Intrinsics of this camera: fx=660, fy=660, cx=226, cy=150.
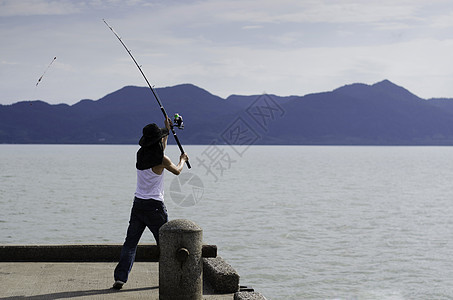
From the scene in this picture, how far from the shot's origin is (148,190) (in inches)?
278

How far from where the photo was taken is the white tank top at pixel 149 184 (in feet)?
22.9

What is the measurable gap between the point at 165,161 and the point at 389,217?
27.6 metres

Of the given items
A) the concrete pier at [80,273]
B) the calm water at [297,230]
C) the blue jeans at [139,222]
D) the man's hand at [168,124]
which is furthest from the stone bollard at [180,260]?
the calm water at [297,230]

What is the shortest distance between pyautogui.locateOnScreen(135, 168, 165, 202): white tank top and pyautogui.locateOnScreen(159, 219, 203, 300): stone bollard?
0.75 meters

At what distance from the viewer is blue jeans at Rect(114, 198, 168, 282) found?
277 inches

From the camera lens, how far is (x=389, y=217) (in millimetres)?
32812

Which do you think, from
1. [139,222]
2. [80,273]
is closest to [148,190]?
[139,222]

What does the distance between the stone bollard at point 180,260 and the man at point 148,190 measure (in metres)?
0.72

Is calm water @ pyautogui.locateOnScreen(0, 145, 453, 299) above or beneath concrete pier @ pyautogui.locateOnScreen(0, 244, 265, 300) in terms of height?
beneath

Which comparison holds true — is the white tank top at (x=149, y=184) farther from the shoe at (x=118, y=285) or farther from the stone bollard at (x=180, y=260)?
the shoe at (x=118, y=285)

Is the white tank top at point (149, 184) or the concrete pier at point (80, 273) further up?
the white tank top at point (149, 184)

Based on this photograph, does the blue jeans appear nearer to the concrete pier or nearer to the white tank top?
the white tank top

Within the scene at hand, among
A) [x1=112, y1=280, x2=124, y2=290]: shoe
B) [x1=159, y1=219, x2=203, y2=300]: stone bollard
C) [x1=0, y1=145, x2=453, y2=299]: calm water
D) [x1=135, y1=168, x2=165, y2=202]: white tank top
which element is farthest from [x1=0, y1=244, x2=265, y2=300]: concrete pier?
[x1=0, y1=145, x2=453, y2=299]: calm water

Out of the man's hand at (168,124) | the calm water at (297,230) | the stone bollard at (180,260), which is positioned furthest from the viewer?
the calm water at (297,230)
